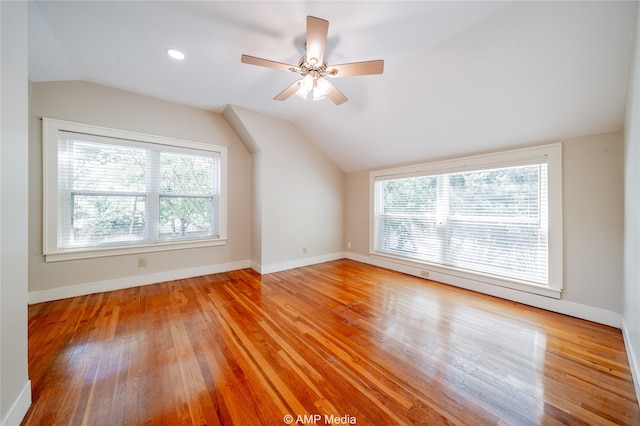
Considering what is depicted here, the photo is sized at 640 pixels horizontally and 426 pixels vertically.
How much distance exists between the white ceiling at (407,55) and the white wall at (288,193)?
81cm

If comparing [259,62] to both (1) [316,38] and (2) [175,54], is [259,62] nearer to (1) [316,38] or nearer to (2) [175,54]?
(1) [316,38]

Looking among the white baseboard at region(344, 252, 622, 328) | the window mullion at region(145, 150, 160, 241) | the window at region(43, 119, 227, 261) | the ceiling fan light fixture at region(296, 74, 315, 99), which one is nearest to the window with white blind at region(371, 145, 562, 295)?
the white baseboard at region(344, 252, 622, 328)

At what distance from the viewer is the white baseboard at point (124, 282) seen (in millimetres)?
2697

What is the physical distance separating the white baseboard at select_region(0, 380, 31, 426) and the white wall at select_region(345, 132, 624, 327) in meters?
4.40

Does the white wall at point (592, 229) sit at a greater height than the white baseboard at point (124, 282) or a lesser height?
greater

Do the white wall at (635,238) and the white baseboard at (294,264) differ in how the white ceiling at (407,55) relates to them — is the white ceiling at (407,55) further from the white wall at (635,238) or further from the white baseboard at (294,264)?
the white baseboard at (294,264)

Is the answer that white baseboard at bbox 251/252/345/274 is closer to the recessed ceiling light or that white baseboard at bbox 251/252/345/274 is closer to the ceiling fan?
the ceiling fan

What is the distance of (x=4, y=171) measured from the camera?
1.10m

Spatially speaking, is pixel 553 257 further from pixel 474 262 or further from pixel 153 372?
pixel 153 372

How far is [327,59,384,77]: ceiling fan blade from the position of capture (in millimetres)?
1925

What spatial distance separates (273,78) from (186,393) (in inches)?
122

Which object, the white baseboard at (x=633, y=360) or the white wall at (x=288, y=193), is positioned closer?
the white baseboard at (x=633, y=360)

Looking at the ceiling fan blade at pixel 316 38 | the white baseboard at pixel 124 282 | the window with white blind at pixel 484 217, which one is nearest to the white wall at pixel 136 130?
the white baseboard at pixel 124 282

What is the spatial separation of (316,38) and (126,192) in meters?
3.24
